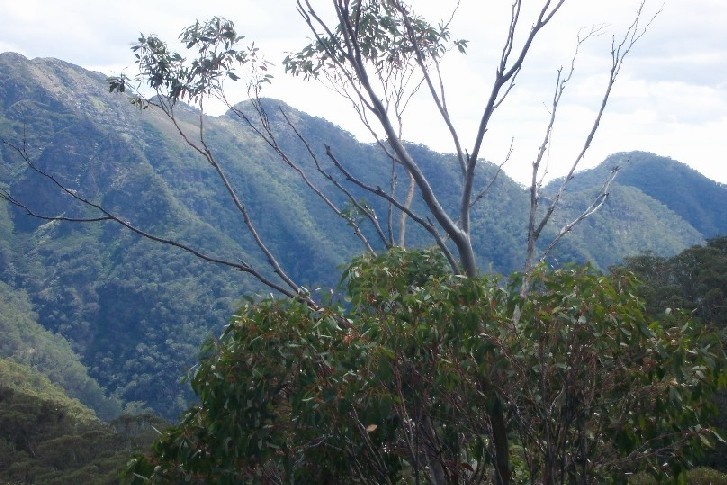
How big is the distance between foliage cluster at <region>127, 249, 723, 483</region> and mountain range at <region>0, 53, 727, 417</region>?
42688mm

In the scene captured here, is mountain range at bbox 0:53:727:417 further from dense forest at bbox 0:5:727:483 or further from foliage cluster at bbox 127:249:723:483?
foliage cluster at bbox 127:249:723:483

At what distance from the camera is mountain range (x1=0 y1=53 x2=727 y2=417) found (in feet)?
172

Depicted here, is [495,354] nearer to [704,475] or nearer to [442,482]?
[442,482]

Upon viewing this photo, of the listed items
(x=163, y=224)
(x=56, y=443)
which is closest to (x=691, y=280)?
(x=56, y=443)

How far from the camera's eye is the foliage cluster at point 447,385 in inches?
127

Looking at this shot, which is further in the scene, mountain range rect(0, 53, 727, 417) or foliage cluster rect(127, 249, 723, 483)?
mountain range rect(0, 53, 727, 417)

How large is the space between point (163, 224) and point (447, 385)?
6177 cm

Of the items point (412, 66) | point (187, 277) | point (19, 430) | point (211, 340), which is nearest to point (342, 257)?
point (187, 277)

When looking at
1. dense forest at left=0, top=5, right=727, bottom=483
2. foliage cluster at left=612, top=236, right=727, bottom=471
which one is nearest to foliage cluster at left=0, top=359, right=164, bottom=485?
dense forest at left=0, top=5, right=727, bottom=483

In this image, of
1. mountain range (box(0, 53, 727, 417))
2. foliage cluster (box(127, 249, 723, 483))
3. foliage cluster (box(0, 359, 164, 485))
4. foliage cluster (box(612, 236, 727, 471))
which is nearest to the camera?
foliage cluster (box(127, 249, 723, 483))

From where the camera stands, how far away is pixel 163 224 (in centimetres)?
6306

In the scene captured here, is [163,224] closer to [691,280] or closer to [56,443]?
[56,443]

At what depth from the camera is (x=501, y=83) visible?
3.93 m

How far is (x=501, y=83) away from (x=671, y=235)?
216 feet
